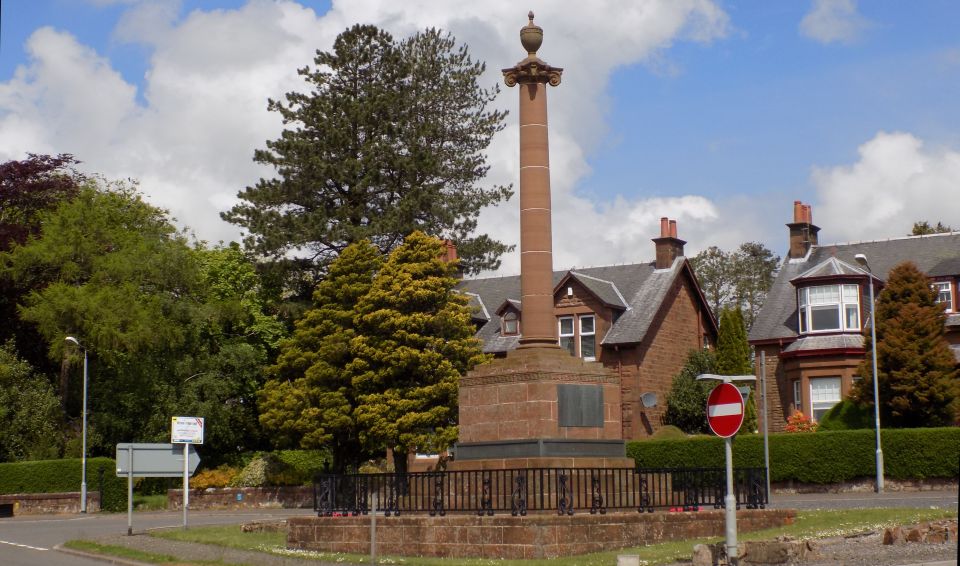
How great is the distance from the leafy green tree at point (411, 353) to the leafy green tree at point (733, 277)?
1590 inches

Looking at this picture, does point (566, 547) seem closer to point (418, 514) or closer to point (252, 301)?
point (418, 514)

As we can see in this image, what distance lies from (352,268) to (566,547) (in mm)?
29682

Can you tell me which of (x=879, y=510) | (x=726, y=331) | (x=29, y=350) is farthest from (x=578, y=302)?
(x=879, y=510)

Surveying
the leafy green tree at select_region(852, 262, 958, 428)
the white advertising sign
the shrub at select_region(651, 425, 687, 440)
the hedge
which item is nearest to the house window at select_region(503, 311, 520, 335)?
the shrub at select_region(651, 425, 687, 440)

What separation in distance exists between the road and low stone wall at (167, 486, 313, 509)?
2.13 meters

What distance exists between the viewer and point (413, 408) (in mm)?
43625

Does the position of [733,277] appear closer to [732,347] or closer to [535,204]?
[732,347]

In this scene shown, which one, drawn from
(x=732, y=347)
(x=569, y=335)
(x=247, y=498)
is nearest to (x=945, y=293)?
(x=732, y=347)

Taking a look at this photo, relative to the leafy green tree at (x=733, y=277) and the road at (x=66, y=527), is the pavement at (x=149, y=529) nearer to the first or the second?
the road at (x=66, y=527)

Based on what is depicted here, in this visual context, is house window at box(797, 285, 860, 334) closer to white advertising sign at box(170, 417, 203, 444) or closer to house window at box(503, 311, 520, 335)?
house window at box(503, 311, 520, 335)

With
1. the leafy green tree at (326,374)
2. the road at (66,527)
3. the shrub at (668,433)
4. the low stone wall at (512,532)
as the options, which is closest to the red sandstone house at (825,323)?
the shrub at (668,433)

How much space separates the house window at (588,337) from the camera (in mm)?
54125

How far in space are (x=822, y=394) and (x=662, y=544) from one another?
29741 mm

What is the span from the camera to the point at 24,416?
48031mm
